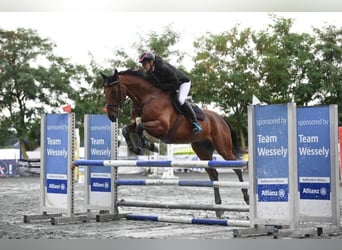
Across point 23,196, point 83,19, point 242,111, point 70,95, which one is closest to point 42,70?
point 70,95

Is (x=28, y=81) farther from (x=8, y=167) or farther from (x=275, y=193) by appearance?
(x=275, y=193)

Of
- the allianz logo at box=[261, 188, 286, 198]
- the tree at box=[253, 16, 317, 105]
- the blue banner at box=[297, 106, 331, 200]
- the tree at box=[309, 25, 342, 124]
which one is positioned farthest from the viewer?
the tree at box=[253, 16, 317, 105]

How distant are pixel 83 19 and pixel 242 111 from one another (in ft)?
14.8

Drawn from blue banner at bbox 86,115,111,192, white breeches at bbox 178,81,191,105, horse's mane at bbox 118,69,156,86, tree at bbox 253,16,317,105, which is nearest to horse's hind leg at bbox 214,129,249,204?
white breeches at bbox 178,81,191,105

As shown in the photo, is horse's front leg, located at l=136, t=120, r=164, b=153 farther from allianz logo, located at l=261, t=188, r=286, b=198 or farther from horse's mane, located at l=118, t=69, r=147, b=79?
allianz logo, located at l=261, t=188, r=286, b=198

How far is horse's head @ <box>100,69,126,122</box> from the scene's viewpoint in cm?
584

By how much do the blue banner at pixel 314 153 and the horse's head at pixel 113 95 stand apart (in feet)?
5.16

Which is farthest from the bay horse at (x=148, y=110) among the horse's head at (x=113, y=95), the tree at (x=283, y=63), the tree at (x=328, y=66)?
the tree at (x=283, y=63)

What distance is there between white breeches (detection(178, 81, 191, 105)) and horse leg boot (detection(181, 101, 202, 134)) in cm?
4

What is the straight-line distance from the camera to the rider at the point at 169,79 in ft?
19.1

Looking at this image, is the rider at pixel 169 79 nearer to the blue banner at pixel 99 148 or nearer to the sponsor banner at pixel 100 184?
the blue banner at pixel 99 148

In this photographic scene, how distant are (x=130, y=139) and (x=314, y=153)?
1.64 meters

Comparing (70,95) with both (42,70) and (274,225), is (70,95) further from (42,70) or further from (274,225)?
(274,225)

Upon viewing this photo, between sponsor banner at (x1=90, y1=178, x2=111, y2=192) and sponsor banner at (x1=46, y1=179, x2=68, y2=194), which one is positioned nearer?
sponsor banner at (x1=46, y1=179, x2=68, y2=194)
